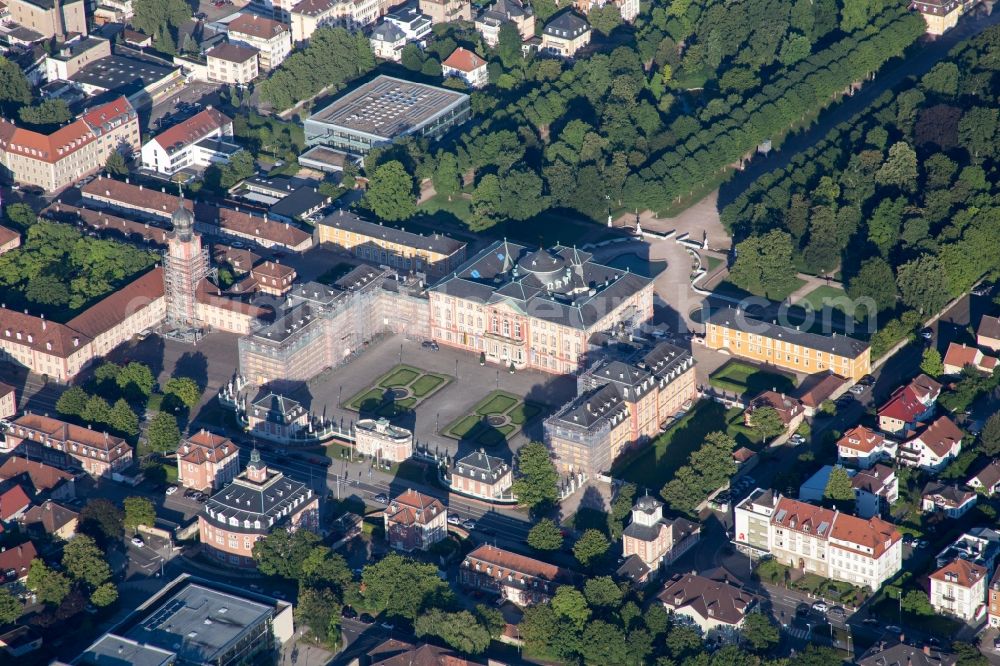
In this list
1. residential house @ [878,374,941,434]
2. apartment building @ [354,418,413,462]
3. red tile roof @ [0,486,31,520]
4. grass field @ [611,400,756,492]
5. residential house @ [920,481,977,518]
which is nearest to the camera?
residential house @ [920,481,977,518]

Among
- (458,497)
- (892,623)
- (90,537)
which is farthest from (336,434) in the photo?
(892,623)

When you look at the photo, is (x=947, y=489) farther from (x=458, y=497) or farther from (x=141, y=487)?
(x=141, y=487)

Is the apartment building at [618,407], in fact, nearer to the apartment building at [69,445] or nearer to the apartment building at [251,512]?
the apartment building at [251,512]

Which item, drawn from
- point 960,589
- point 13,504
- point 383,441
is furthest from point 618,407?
point 13,504

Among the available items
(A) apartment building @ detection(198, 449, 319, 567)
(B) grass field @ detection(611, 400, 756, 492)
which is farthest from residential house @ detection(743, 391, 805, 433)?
(A) apartment building @ detection(198, 449, 319, 567)

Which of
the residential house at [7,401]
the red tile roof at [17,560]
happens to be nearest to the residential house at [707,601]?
the red tile roof at [17,560]

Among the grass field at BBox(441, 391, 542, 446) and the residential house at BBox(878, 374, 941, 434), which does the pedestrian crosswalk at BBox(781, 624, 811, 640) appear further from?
the grass field at BBox(441, 391, 542, 446)
